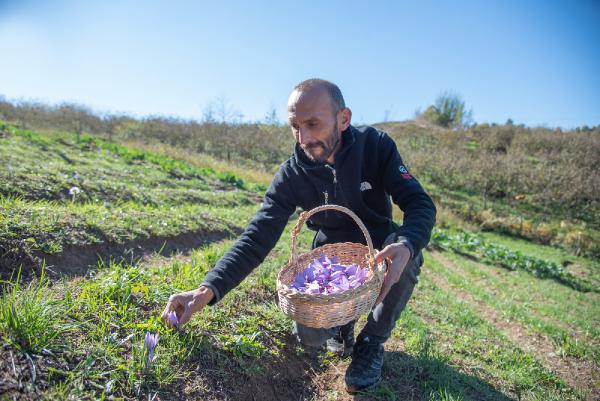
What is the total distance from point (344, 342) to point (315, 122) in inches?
69.6

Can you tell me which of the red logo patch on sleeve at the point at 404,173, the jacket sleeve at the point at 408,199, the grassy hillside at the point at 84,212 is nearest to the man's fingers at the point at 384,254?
the jacket sleeve at the point at 408,199

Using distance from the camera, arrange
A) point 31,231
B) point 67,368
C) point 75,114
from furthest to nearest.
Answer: point 75,114
point 31,231
point 67,368

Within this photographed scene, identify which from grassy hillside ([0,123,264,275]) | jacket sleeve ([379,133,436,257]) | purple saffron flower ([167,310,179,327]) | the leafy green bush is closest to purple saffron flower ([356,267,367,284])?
jacket sleeve ([379,133,436,257])

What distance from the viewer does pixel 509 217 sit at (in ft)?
63.6

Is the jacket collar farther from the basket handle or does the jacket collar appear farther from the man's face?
the basket handle

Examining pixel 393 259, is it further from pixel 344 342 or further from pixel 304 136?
pixel 344 342

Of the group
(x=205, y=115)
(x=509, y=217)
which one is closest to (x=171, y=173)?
(x=509, y=217)

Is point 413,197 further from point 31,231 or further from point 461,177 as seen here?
point 461,177

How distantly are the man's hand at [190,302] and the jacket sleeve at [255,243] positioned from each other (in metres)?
0.05

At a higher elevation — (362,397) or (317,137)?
(317,137)

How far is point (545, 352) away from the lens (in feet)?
14.8

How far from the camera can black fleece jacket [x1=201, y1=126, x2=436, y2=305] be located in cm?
269

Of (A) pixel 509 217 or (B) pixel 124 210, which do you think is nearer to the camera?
(B) pixel 124 210

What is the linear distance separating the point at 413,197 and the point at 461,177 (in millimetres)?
24184
